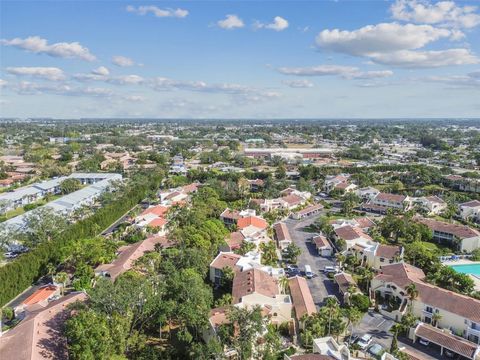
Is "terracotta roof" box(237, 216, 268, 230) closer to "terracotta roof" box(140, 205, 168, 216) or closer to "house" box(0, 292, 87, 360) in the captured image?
"terracotta roof" box(140, 205, 168, 216)

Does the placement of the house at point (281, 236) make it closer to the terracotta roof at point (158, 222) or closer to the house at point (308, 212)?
the house at point (308, 212)

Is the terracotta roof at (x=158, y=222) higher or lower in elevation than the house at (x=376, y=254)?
higher

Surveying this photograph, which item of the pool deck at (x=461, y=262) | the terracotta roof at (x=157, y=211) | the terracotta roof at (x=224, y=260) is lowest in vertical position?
the pool deck at (x=461, y=262)

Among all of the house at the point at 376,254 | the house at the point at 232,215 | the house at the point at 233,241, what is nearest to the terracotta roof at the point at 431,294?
the house at the point at 376,254

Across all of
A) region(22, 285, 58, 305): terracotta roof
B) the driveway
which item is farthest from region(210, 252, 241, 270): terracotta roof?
region(22, 285, 58, 305): terracotta roof

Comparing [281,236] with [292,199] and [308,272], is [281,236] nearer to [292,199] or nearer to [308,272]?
[308,272]
